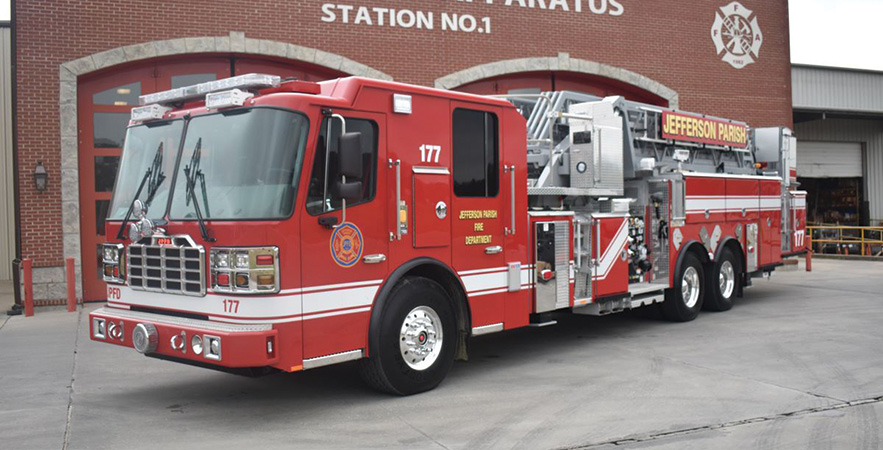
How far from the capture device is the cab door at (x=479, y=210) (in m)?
7.34

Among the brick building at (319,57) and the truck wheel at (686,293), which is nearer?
the truck wheel at (686,293)

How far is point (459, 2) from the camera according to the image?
16.5m

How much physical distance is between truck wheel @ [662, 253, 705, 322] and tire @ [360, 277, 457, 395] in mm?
4629

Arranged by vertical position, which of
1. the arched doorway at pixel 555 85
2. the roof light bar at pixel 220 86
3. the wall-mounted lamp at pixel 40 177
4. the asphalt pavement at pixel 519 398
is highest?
the arched doorway at pixel 555 85

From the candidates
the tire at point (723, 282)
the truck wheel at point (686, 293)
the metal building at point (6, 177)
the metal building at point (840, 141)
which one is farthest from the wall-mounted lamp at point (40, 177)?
the metal building at point (840, 141)

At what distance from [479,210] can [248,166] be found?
2.41 m

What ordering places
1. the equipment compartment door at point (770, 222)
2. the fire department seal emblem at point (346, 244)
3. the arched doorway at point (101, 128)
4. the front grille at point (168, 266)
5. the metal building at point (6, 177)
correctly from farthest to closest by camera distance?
1. the metal building at point (6, 177)
2. the arched doorway at point (101, 128)
3. the equipment compartment door at point (770, 222)
4. the fire department seal emblem at point (346, 244)
5. the front grille at point (168, 266)

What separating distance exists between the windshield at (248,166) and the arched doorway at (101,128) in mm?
8969

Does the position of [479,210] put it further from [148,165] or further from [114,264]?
[114,264]

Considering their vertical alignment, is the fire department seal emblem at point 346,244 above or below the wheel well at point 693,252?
above

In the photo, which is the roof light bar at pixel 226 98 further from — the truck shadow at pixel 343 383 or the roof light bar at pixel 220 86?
the truck shadow at pixel 343 383

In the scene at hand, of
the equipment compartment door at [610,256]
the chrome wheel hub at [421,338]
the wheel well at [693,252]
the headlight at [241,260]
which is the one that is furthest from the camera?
the wheel well at [693,252]

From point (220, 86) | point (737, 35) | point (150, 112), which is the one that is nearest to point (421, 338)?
point (220, 86)

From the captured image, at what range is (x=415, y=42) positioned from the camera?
16172 mm
